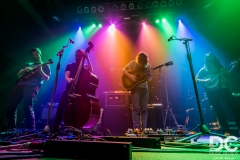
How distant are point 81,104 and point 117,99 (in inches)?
89.2

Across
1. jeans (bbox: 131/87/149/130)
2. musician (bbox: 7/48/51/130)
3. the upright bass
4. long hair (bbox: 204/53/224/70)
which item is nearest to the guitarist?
jeans (bbox: 131/87/149/130)

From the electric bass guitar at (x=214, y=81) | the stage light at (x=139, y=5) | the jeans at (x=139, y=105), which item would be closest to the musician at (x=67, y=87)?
the jeans at (x=139, y=105)

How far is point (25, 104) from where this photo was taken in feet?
12.3

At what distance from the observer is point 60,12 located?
609cm

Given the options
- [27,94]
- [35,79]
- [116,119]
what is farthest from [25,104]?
[116,119]

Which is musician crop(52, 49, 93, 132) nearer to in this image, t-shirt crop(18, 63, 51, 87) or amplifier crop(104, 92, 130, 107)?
t-shirt crop(18, 63, 51, 87)

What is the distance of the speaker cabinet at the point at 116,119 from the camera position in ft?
16.1

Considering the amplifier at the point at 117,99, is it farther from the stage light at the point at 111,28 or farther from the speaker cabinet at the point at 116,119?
the stage light at the point at 111,28

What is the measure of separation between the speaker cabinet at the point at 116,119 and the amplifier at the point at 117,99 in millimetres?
108

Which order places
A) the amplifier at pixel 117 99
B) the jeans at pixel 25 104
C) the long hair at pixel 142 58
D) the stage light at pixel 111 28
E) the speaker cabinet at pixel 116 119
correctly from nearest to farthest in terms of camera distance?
the jeans at pixel 25 104 → the long hair at pixel 142 58 → the speaker cabinet at pixel 116 119 → the amplifier at pixel 117 99 → the stage light at pixel 111 28

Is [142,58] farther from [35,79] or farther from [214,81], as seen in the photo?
[35,79]

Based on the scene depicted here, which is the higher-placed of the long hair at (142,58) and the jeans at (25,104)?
the long hair at (142,58)

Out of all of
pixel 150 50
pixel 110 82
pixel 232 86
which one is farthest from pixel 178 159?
pixel 150 50

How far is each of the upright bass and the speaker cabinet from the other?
6.17 feet
